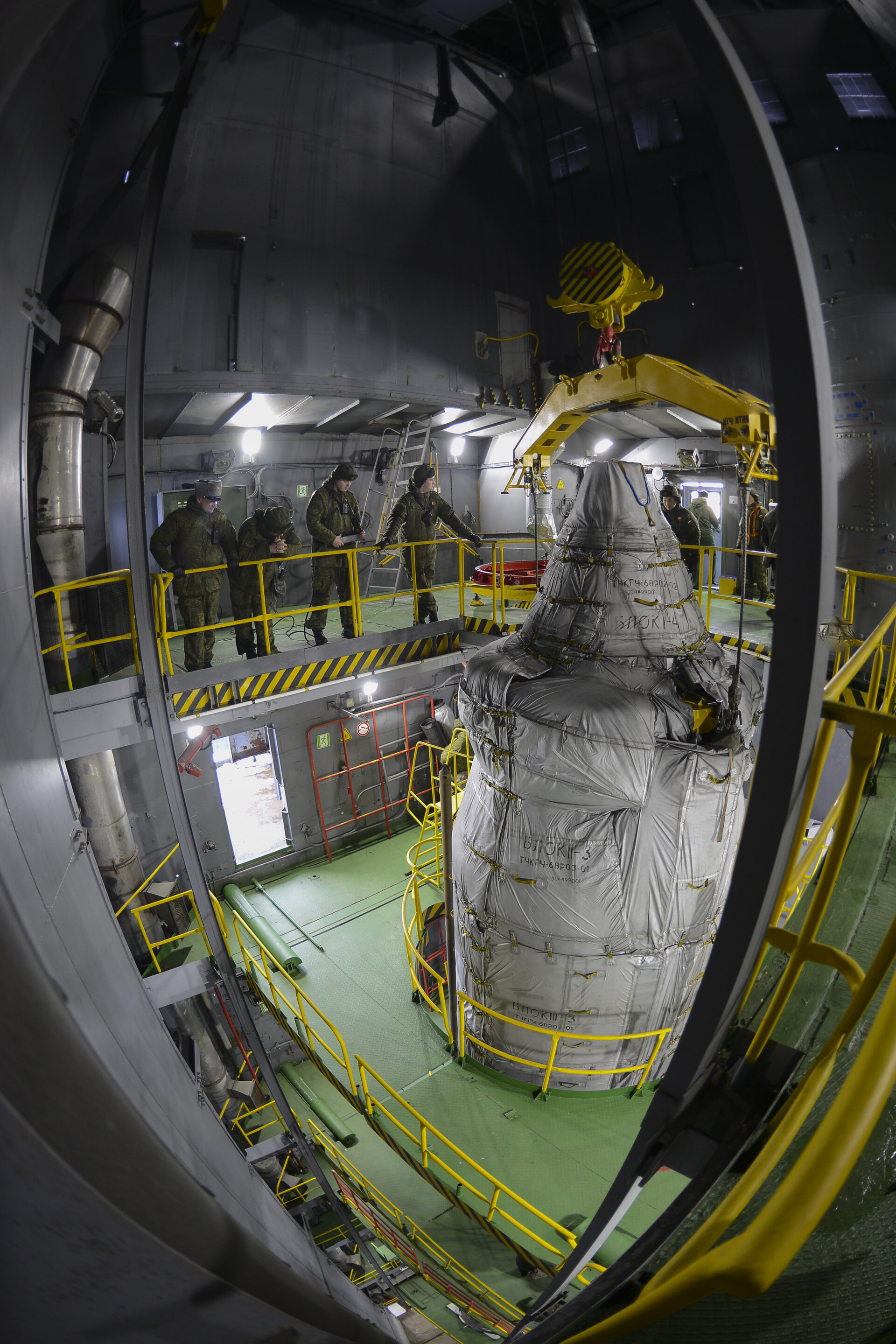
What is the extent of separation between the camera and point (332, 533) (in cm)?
897

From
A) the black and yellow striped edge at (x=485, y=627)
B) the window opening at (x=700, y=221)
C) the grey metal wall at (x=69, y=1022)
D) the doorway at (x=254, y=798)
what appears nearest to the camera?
the grey metal wall at (x=69, y=1022)

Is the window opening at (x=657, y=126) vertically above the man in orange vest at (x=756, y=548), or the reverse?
the window opening at (x=657, y=126)

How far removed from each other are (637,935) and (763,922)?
459 cm

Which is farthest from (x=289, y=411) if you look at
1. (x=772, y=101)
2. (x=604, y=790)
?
(x=604, y=790)

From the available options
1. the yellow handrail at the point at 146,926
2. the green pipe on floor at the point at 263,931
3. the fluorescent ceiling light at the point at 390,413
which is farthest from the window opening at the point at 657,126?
the green pipe on floor at the point at 263,931

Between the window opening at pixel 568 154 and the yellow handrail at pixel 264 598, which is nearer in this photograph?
the yellow handrail at pixel 264 598

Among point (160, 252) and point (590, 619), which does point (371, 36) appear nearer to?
point (160, 252)

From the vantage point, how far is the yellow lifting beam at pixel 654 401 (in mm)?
5504

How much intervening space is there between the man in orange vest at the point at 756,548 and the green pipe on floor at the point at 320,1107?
33.1 ft

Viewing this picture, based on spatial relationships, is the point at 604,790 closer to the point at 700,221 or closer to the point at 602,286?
the point at 602,286

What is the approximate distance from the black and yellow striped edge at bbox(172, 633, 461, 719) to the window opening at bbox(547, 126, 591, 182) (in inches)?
279

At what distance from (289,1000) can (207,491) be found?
631cm

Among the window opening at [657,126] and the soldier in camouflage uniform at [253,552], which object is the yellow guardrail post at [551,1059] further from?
the window opening at [657,126]

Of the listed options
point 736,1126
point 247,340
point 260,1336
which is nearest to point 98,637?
point 260,1336
